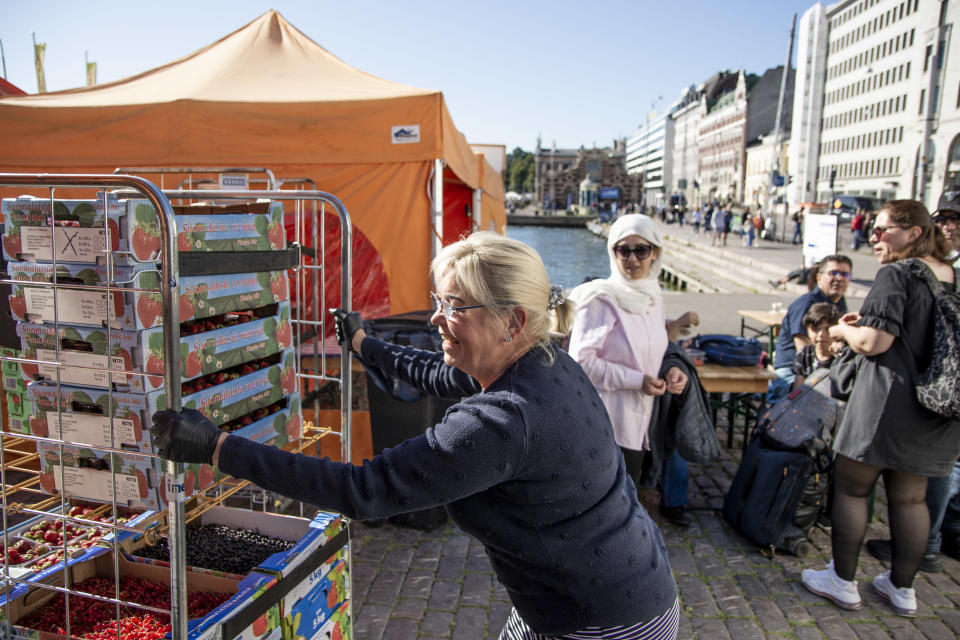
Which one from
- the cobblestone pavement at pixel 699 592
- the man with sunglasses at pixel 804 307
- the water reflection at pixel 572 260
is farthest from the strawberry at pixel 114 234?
the water reflection at pixel 572 260

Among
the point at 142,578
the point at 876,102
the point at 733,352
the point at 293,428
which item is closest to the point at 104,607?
the point at 142,578

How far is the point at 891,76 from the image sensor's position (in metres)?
57.1

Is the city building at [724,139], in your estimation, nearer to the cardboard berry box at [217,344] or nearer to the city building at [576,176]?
the city building at [576,176]

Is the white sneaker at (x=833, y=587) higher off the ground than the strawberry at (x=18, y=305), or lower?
lower

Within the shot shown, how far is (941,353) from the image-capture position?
9.78ft

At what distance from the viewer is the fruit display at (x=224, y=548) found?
2129 mm

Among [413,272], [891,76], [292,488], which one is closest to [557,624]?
[292,488]

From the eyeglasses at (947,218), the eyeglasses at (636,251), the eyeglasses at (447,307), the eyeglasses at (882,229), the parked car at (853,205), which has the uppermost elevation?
the parked car at (853,205)

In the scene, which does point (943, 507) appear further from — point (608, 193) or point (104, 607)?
point (608, 193)

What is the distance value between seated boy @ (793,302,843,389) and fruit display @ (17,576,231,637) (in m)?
3.86

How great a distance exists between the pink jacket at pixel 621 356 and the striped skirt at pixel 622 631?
1.76 metres

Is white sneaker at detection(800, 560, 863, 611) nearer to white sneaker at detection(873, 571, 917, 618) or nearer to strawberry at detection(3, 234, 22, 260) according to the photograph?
white sneaker at detection(873, 571, 917, 618)

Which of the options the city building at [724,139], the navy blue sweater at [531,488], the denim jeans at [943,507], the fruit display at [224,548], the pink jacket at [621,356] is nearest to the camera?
the navy blue sweater at [531,488]

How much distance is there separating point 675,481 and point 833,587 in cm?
113
